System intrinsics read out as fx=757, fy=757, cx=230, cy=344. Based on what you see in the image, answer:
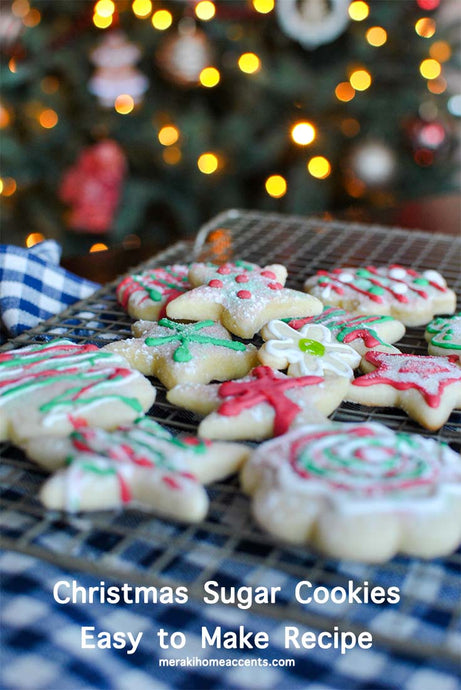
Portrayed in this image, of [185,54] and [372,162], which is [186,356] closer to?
[185,54]

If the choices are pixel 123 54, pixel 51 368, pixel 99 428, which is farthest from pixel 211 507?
pixel 123 54

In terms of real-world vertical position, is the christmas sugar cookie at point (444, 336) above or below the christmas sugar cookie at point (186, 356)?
above

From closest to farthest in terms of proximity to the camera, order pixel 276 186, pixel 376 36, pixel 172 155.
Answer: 1. pixel 376 36
2. pixel 172 155
3. pixel 276 186

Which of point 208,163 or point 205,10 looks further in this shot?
point 208,163

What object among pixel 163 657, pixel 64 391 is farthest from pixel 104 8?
pixel 163 657

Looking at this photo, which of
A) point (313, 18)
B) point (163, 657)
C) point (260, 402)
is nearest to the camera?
point (163, 657)

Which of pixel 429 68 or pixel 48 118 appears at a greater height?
pixel 429 68

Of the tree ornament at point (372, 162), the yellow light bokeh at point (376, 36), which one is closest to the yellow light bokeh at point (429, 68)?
the yellow light bokeh at point (376, 36)

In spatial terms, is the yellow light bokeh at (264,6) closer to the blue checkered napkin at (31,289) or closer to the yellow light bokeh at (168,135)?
the yellow light bokeh at (168,135)
